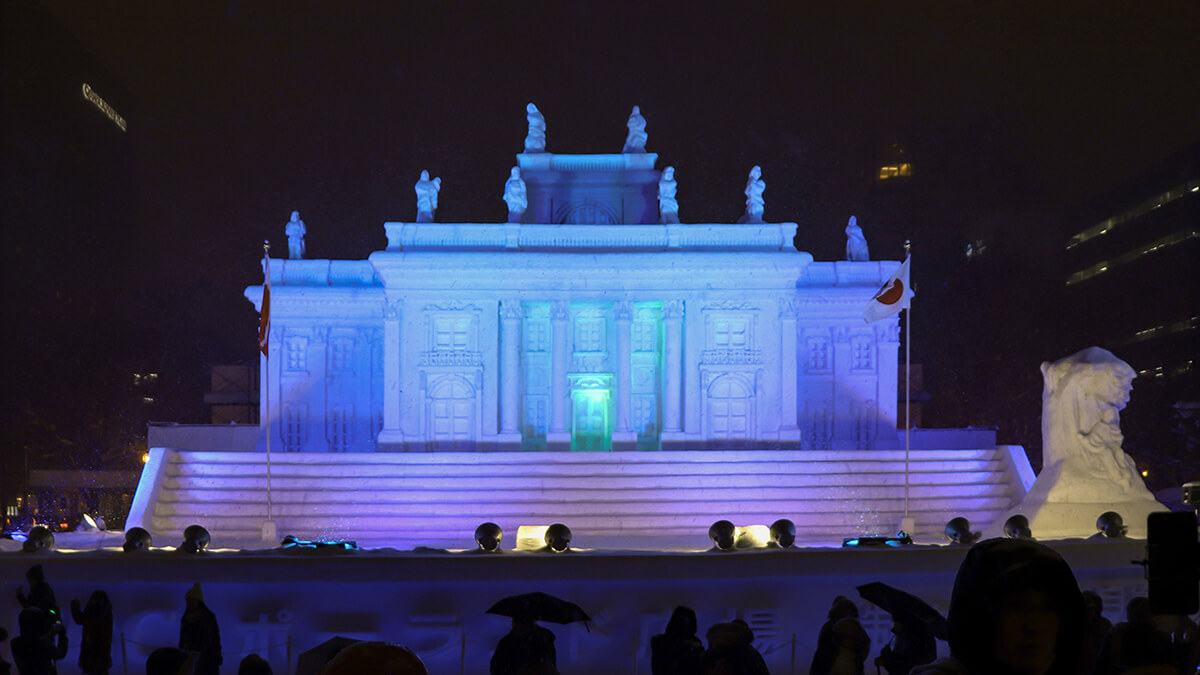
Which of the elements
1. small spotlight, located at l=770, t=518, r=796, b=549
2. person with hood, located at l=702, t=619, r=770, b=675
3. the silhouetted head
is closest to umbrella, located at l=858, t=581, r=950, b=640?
person with hood, located at l=702, t=619, r=770, b=675

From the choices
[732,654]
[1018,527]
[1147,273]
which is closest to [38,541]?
[732,654]

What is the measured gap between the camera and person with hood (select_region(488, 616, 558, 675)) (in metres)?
7.48

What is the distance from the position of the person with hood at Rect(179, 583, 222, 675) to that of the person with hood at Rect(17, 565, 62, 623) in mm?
1409

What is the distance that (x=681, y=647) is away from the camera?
752cm

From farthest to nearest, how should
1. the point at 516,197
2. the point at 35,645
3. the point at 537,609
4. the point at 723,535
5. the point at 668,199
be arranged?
the point at 516,197 → the point at 668,199 → the point at 723,535 → the point at 35,645 → the point at 537,609

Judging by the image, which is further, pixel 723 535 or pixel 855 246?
pixel 855 246

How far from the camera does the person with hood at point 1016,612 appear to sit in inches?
96.8

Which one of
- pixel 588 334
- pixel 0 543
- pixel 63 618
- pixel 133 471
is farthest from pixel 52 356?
pixel 63 618

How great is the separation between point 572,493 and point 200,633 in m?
15.1

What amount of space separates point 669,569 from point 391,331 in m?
22.1

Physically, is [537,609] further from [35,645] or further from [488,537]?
[35,645]

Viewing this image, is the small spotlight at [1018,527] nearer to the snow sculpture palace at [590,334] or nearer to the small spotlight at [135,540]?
the small spotlight at [135,540]

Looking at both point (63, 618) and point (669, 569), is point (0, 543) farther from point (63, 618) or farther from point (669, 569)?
point (669, 569)

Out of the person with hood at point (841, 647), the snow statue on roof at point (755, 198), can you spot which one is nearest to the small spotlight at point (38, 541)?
the person with hood at point (841, 647)
